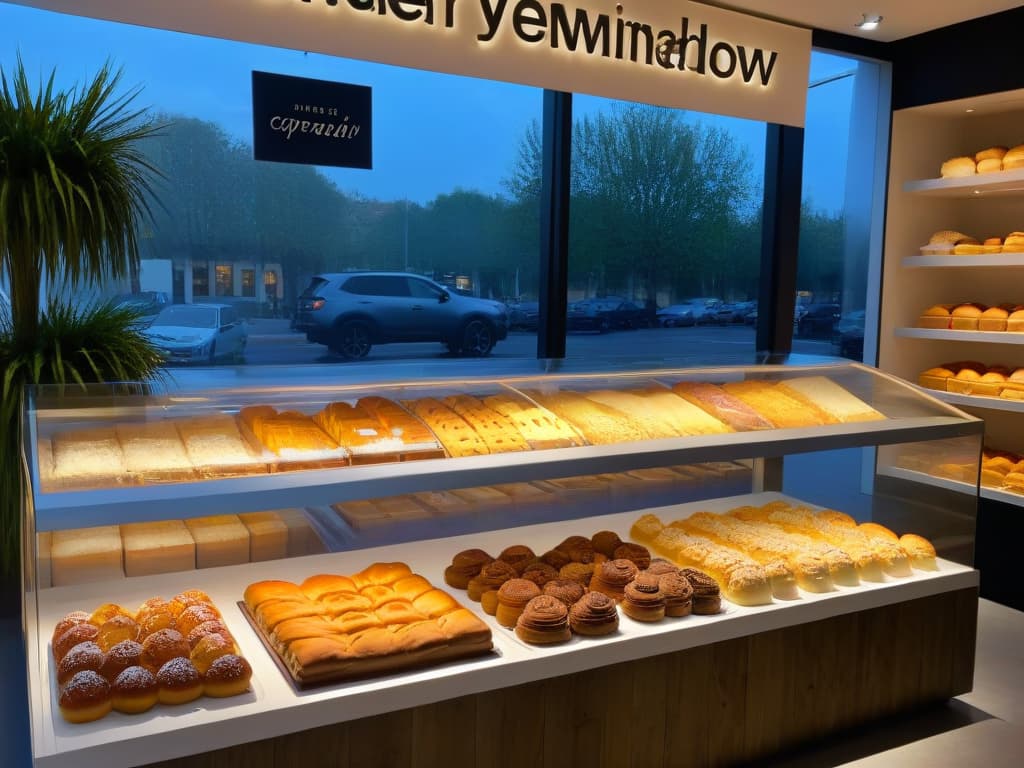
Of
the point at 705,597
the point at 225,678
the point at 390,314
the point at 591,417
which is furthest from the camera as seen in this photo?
the point at 390,314

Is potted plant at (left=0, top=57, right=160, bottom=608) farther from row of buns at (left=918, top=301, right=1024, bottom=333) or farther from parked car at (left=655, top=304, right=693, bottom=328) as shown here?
row of buns at (left=918, top=301, right=1024, bottom=333)

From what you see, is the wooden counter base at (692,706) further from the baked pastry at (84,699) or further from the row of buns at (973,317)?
the row of buns at (973,317)

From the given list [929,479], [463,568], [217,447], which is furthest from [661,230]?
Result: [217,447]

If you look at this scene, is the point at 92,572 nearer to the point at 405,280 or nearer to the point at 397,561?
the point at 397,561

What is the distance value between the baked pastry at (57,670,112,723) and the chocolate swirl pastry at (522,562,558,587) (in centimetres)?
123

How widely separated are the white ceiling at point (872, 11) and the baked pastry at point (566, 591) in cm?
339

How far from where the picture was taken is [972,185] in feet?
16.3

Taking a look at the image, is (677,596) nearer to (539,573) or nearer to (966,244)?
(539,573)

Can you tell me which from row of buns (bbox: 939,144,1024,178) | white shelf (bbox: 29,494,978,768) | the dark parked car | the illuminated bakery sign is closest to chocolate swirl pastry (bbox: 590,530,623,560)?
white shelf (bbox: 29,494,978,768)

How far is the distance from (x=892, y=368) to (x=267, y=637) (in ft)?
15.2

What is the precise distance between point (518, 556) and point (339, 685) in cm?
89

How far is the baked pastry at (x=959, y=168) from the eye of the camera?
4996 mm

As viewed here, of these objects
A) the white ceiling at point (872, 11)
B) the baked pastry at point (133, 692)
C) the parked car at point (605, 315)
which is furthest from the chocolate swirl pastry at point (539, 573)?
the white ceiling at point (872, 11)

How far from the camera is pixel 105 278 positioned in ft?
11.1
